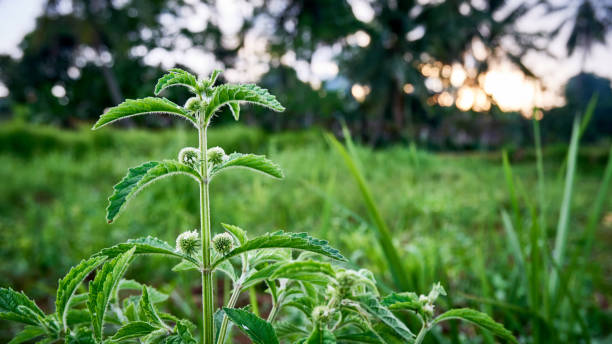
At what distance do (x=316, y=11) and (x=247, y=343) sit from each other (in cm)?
1583

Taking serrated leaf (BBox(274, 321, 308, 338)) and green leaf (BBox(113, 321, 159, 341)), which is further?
serrated leaf (BBox(274, 321, 308, 338))

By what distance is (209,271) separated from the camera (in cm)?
36

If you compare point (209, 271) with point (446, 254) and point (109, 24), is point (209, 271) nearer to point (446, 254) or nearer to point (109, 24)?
point (446, 254)

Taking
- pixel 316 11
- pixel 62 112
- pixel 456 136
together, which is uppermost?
pixel 316 11

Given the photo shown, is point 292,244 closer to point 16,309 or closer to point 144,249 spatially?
point 144,249

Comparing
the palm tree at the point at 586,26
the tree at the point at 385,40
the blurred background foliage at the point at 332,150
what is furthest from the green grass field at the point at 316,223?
the palm tree at the point at 586,26

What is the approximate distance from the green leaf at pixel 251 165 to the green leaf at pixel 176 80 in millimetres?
78

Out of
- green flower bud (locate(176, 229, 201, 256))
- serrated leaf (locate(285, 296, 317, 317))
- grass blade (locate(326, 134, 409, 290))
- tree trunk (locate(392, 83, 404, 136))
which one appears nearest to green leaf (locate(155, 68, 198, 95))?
green flower bud (locate(176, 229, 201, 256))

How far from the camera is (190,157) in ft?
1.18

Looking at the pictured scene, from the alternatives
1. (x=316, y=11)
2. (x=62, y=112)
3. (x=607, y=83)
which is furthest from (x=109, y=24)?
(x=607, y=83)

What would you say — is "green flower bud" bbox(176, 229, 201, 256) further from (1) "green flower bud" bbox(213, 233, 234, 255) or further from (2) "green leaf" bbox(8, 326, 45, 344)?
(2) "green leaf" bbox(8, 326, 45, 344)

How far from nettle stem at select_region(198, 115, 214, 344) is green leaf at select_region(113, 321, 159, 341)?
0.05 meters

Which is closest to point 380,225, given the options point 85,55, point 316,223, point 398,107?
point 316,223

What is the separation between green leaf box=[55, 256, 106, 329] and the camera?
34cm
